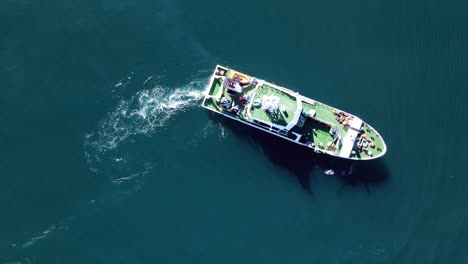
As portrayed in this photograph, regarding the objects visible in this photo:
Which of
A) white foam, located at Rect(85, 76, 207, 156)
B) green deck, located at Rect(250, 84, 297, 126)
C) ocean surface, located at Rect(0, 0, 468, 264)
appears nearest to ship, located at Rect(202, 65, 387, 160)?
green deck, located at Rect(250, 84, 297, 126)

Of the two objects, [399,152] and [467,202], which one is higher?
[399,152]

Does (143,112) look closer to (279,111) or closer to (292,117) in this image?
(279,111)

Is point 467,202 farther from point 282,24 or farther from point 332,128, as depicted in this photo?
point 282,24

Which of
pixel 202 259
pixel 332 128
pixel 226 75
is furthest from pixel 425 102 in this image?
pixel 202 259

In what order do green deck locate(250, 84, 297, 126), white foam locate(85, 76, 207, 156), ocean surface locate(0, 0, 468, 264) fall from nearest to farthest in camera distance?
green deck locate(250, 84, 297, 126)
ocean surface locate(0, 0, 468, 264)
white foam locate(85, 76, 207, 156)

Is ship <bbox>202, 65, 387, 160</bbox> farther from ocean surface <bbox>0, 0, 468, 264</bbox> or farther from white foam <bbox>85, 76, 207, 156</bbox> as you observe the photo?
white foam <bbox>85, 76, 207, 156</bbox>

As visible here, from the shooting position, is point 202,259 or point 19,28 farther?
point 19,28

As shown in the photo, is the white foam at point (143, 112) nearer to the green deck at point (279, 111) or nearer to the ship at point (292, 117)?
the ship at point (292, 117)

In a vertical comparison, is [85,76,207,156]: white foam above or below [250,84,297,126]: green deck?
below
